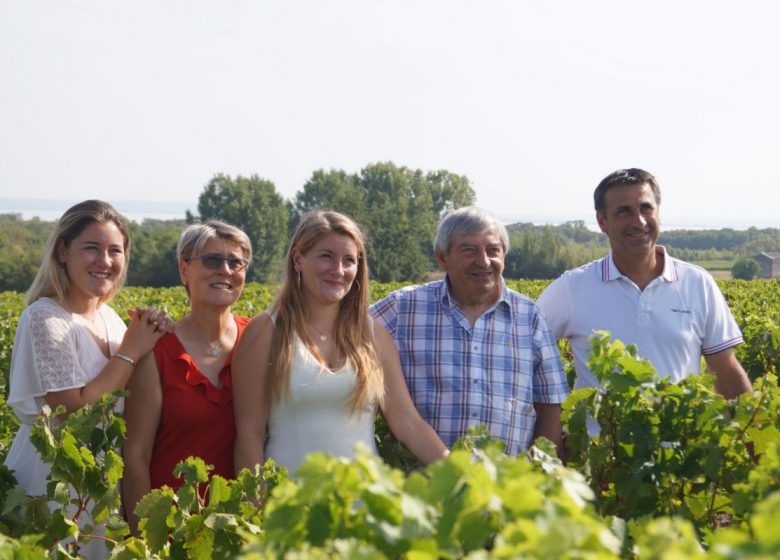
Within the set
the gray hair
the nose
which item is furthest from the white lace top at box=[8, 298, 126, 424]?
the gray hair

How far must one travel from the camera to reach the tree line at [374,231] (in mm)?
66312

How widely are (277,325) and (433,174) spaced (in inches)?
3271

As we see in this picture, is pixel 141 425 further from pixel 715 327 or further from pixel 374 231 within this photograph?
pixel 374 231

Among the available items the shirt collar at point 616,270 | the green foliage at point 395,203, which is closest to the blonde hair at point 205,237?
the shirt collar at point 616,270

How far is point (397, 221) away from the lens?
243 feet

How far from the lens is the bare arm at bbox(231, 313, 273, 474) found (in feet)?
10.9

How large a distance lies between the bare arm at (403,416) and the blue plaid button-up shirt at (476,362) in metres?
0.16

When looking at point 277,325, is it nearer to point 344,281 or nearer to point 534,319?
point 344,281

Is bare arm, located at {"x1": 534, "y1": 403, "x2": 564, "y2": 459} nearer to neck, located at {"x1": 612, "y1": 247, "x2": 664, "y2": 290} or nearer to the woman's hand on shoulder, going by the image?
neck, located at {"x1": 612, "y1": 247, "x2": 664, "y2": 290}

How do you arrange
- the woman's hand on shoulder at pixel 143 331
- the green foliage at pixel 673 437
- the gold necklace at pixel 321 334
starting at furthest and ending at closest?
the gold necklace at pixel 321 334, the woman's hand on shoulder at pixel 143 331, the green foliage at pixel 673 437

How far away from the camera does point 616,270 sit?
4.20 metres

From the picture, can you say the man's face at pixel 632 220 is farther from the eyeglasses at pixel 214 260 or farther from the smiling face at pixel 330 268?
the eyeglasses at pixel 214 260

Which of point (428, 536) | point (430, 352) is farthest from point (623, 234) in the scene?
point (428, 536)

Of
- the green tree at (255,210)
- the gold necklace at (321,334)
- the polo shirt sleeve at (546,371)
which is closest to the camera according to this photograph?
the gold necklace at (321,334)
